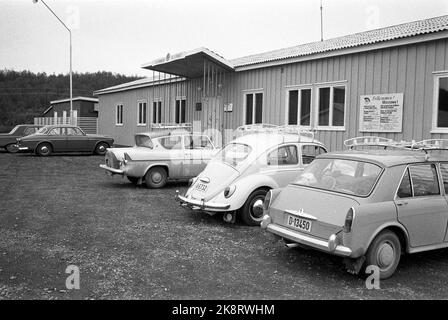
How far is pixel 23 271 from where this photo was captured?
4.99 metres

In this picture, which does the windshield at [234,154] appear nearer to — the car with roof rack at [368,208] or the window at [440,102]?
the car with roof rack at [368,208]

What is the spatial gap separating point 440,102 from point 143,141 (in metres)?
7.17

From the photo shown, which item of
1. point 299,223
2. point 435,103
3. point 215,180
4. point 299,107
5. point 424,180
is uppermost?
point 299,107

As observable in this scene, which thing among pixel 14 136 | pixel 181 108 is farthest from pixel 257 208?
pixel 14 136

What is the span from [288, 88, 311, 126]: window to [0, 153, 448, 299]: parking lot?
589 cm

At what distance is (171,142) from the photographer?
11.4 meters

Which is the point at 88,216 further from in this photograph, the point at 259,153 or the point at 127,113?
the point at 127,113

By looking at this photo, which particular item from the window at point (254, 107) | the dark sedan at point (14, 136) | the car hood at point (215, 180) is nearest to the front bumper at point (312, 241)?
the car hood at point (215, 180)

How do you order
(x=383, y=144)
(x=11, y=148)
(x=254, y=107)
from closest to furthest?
1. (x=383, y=144)
2. (x=254, y=107)
3. (x=11, y=148)

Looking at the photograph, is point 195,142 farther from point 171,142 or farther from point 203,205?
point 203,205

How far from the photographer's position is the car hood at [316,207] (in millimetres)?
4895
